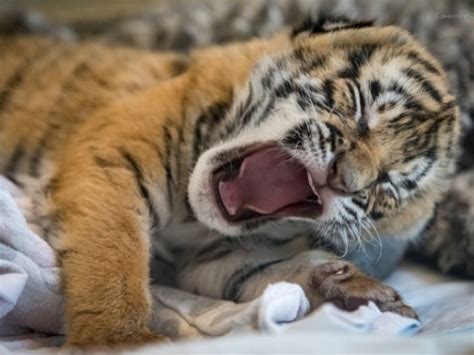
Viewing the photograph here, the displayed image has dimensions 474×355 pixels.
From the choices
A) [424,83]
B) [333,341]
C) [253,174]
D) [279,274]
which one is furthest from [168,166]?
[333,341]

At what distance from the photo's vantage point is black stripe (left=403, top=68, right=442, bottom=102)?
1453 millimetres

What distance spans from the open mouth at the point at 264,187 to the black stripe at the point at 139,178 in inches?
5.8

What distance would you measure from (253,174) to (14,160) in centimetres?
63

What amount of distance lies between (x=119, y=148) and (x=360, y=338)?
2.50ft

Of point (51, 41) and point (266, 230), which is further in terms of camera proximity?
point (51, 41)

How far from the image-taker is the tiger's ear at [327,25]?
61.2 inches

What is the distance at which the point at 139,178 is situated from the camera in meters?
1.43

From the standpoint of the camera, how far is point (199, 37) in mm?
2176

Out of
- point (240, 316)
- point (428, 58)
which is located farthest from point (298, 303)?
point (428, 58)

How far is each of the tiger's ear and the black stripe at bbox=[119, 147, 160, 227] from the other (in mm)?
478

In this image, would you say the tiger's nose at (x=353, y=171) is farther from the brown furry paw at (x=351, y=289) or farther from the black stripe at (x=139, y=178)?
the black stripe at (x=139, y=178)

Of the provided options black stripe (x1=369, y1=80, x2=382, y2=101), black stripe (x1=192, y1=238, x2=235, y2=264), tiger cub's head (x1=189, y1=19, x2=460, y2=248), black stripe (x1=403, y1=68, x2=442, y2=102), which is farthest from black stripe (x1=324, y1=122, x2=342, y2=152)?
black stripe (x1=192, y1=238, x2=235, y2=264)

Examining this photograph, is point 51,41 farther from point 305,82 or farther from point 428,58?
point 428,58

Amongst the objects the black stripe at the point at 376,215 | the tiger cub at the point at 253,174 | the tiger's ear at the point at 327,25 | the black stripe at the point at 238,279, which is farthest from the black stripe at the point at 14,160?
the black stripe at the point at 376,215
